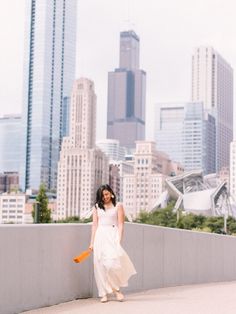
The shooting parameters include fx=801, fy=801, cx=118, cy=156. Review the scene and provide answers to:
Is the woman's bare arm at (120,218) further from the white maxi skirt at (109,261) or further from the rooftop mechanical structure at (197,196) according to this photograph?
the rooftop mechanical structure at (197,196)

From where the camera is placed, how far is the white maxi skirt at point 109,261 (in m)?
9.55

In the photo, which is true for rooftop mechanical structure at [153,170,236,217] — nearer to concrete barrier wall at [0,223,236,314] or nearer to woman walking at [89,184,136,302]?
concrete barrier wall at [0,223,236,314]

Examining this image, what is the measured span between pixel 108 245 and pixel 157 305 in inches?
36.3

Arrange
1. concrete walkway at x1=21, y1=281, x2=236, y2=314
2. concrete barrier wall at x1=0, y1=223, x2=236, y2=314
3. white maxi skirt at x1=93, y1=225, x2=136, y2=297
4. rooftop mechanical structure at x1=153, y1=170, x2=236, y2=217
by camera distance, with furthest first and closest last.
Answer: rooftop mechanical structure at x1=153, y1=170, x2=236, y2=217 < white maxi skirt at x1=93, y1=225, x2=136, y2=297 < concrete walkway at x1=21, y1=281, x2=236, y2=314 < concrete barrier wall at x1=0, y1=223, x2=236, y2=314

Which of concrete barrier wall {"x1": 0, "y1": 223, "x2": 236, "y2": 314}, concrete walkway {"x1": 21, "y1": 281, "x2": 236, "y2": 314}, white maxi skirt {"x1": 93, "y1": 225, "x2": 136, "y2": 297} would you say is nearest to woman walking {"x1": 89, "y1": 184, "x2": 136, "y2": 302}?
white maxi skirt {"x1": 93, "y1": 225, "x2": 136, "y2": 297}

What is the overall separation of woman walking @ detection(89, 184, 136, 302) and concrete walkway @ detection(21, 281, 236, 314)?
27cm

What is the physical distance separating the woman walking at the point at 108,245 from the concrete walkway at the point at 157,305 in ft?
0.88

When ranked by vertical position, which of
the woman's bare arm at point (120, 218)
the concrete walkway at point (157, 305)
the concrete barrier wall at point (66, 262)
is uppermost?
the woman's bare arm at point (120, 218)

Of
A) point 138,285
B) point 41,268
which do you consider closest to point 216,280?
point 138,285

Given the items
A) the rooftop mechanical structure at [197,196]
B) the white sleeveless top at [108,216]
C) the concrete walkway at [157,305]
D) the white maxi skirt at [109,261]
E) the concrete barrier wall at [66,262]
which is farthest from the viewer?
the rooftop mechanical structure at [197,196]

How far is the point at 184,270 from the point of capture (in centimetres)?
1466

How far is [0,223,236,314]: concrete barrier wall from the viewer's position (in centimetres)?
854

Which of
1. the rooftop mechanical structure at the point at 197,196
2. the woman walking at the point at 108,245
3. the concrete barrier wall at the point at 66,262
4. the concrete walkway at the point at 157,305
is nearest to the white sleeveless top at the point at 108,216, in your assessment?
the woman walking at the point at 108,245

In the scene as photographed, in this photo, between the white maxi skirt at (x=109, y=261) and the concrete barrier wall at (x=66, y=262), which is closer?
the concrete barrier wall at (x=66, y=262)
